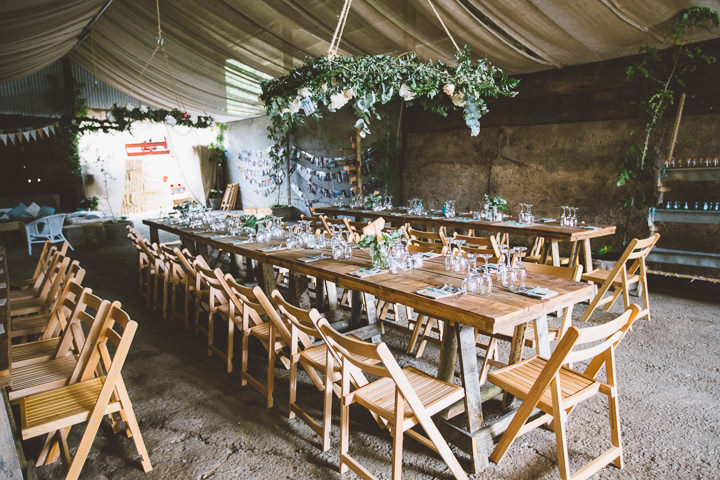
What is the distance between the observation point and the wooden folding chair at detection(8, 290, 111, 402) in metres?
2.22

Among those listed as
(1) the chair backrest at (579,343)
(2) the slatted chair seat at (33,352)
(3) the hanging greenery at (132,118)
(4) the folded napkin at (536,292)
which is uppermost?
Result: (3) the hanging greenery at (132,118)

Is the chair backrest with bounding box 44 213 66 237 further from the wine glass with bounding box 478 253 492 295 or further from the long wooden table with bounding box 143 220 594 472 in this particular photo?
the wine glass with bounding box 478 253 492 295

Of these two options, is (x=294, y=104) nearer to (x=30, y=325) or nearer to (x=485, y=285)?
(x=485, y=285)

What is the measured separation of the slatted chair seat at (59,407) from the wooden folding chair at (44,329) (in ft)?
1.51

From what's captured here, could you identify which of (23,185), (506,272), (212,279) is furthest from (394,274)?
(23,185)

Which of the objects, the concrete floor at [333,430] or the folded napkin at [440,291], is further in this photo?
the folded napkin at [440,291]

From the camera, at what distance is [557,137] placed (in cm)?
672

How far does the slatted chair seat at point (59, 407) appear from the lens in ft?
6.32

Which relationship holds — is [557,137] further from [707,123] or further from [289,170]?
[289,170]

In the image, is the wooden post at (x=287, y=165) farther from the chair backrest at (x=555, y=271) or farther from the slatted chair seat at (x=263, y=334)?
the chair backrest at (x=555, y=271)

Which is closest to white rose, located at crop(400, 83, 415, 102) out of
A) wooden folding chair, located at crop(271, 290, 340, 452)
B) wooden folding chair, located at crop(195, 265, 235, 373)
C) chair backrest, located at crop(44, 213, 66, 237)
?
wooden folding chair, located at crop(195, 265, 235, 373)

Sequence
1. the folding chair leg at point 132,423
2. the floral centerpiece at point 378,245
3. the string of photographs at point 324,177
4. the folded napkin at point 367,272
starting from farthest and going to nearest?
the string of photographs at point 324,177
the floral centerpiece at point 378,245
the folded napkin at point 367,272
the folding chair leg at point 132,423

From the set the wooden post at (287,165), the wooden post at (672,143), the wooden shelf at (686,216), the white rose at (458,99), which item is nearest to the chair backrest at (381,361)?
the white rose at (458,99)

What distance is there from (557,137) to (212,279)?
5.76m
